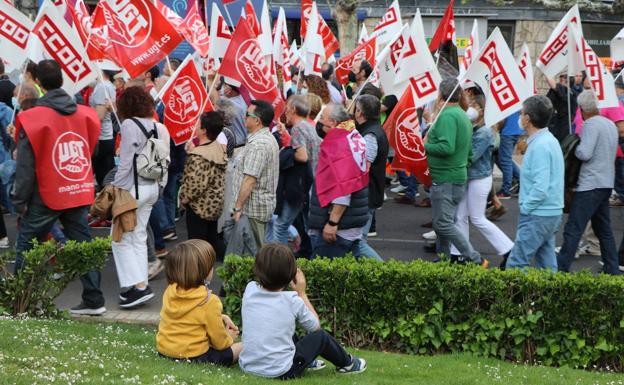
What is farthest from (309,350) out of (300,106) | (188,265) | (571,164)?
(571,164)

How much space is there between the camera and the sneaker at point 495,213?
12.1 metres

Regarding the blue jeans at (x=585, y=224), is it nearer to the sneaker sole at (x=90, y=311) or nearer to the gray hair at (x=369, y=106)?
the gray hair at (x=369, y=106)

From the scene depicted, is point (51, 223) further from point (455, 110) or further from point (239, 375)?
point (455, 110)

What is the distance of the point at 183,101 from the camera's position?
30.1 feet

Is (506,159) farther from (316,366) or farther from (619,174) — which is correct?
(316,366)

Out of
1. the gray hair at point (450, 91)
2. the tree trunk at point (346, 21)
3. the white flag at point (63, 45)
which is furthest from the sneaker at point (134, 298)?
the tree trunk at point (346, 21)

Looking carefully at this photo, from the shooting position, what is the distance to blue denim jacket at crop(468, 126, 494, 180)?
9391 millimetres

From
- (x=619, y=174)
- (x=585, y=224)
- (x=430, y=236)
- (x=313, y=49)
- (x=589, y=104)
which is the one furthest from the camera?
(x=313, y=49)

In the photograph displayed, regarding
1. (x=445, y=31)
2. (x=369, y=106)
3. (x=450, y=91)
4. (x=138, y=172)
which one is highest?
(x=445, y=31)

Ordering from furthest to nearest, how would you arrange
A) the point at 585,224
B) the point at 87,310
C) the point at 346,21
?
the point at 346,21
the point at 585,224
the point at 87,310

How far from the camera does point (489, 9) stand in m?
26.4

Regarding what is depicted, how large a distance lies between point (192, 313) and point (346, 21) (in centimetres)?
1863

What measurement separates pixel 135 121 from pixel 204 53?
4208 mm


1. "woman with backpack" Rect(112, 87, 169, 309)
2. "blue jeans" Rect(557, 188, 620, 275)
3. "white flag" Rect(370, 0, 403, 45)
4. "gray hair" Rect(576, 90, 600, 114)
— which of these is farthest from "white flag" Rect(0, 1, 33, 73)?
"white flag" Rect(370, 0, 403, 45)
